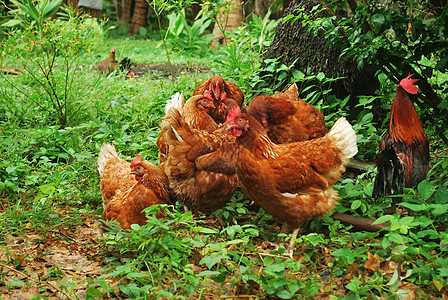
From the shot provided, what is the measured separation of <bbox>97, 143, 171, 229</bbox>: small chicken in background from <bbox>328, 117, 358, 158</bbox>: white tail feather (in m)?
1.66

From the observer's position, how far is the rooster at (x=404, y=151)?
11.0 feet

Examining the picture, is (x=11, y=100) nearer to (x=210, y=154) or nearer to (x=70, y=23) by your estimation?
(x=70, y=23)

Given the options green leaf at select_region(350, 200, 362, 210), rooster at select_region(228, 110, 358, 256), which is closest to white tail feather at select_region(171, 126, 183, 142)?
rooster at select_region(228, 110, 358, 256)

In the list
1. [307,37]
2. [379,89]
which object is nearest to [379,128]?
[379,89]

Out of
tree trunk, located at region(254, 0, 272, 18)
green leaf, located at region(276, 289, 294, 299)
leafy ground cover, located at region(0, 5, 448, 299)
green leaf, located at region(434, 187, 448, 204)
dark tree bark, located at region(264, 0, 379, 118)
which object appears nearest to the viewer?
green leaf, located at region(276, 289, 294, 299)

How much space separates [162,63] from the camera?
38.3 ft

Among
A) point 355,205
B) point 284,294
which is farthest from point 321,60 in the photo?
point 284,294

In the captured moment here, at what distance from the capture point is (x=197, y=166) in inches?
145

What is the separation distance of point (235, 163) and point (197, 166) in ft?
1.36

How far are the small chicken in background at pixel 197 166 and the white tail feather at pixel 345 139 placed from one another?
914 millimetres

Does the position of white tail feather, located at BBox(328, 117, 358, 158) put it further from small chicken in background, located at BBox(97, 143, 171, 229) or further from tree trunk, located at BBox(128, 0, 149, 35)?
tree trunk, located at BBox(128, 0, 149, 35)

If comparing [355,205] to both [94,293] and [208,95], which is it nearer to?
[208,95]

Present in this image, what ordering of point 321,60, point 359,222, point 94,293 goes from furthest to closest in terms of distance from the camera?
point 321,60
point 359,222
point 94,293

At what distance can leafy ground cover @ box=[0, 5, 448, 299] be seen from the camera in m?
2.57
